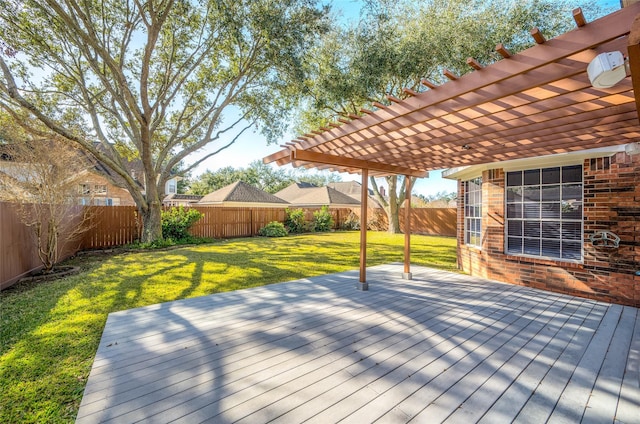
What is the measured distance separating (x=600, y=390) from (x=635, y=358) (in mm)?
937

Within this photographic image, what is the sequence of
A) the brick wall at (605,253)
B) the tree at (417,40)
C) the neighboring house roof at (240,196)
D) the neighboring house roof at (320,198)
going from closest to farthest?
the brick wall at (605,253) < the tree at (417,40) < the neighboring house roof at (240,196) < the neighboring house roof at (320,198)

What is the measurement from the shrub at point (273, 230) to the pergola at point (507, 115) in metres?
10.2

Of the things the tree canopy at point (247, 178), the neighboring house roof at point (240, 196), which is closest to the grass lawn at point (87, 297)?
the neighboring house roof at point (240, 196)

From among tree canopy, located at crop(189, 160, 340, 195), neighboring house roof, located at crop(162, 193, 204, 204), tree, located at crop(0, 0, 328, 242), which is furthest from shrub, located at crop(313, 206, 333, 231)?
tree canopy, located at crop(189, 160, 340, 195)

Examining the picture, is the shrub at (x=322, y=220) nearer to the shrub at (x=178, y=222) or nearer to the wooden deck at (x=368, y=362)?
the shrub at (x=178, y=222)

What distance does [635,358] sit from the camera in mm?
2723

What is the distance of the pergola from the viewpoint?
1.81 metres

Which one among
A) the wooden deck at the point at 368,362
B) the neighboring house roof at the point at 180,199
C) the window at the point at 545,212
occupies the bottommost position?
the wooden deck at the point at 368,362

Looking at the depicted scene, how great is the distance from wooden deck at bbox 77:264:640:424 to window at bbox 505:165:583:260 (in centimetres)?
106

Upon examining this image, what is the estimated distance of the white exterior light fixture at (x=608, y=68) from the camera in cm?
153

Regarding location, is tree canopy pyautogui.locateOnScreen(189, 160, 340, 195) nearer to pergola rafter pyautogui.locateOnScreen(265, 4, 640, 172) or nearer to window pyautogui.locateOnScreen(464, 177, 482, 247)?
window pyautogui.locateOnScreen(464, 177, 482, 247)

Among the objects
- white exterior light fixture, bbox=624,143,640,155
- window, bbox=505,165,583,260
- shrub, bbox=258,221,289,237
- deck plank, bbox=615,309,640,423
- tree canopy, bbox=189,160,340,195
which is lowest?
deck plank, bbox=615,309,640,423

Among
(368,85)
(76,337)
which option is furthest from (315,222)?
(76,337)

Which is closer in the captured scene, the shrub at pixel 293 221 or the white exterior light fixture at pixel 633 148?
the white exterior light fixture at pixel 633 148
